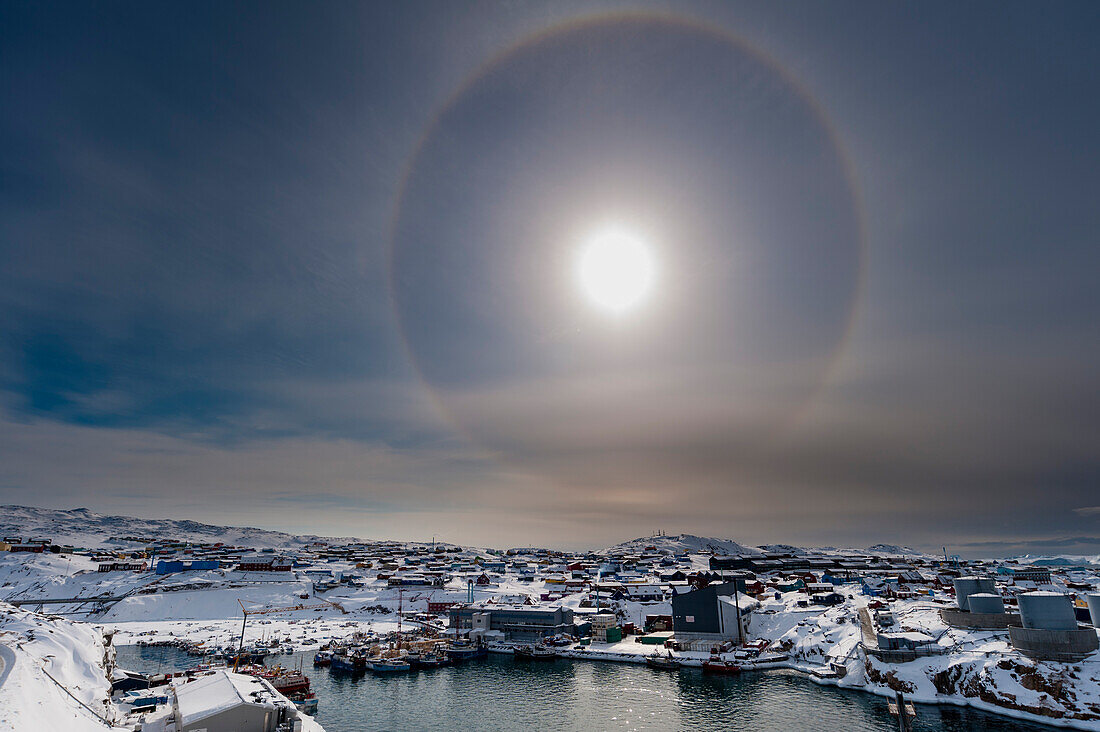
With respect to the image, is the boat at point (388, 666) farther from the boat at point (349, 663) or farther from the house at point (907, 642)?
the house at point (907, 642)

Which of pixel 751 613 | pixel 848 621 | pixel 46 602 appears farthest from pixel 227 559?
pixel 848 621

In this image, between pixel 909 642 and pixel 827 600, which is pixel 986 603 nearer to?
pixel 909 642

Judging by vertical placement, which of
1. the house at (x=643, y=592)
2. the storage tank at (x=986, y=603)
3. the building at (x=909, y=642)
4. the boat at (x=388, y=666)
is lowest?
the boat at (x=388, y=666)

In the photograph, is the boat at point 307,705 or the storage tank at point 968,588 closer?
the boat at point 307,705

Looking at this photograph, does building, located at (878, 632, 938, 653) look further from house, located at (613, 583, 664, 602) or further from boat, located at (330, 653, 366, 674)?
boat, located at (330, 653, 366, 674)

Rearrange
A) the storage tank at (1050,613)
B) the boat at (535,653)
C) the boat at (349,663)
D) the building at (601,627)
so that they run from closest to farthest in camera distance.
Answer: the storage tank at (1050,613) < the boat at (349,663) < the boat at (535,653) < the building at (601,627)

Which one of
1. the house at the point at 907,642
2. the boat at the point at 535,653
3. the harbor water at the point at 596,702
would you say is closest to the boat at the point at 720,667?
the harbor water at the point at 596,702
